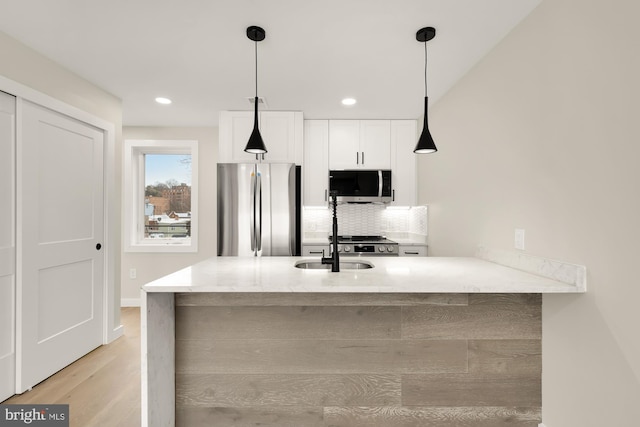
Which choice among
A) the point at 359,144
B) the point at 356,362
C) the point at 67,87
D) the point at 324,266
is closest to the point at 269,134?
the point at 359,144

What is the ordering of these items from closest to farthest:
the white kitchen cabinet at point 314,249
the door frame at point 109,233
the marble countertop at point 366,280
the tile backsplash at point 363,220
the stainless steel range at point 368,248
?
1. the marble countertop at point 366,280
2. the door frame at point 109,233
3. the stainless steel range at point 368,248
4. the white kitchen cabinet at point 314,249
5. the tile backsplash at point 363,220

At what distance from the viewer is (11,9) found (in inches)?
73.6

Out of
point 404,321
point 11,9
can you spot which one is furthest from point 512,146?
point 11,9

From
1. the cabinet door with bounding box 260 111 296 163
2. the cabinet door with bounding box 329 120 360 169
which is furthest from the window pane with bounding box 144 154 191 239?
the cabinet door with bounding box 329 120 360 169

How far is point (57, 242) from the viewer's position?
2.55 m

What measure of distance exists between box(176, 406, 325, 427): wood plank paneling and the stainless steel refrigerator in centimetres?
176

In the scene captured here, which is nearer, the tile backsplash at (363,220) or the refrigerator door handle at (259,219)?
the refrigerator door handle at (259,219)

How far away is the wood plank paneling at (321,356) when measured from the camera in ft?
5.60

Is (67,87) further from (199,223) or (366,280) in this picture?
(366,280)

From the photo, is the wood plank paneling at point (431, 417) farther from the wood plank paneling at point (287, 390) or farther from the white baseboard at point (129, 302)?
the white baseboard at point (129, 302)

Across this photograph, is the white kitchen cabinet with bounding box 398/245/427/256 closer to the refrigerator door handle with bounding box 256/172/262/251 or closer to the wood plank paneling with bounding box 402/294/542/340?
the refrigerator door handle with bounding box 256/172/262/251

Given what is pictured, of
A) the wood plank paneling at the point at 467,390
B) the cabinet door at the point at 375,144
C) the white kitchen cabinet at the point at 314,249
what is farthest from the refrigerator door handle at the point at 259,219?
the wood plank paneling at the point at 467,390
